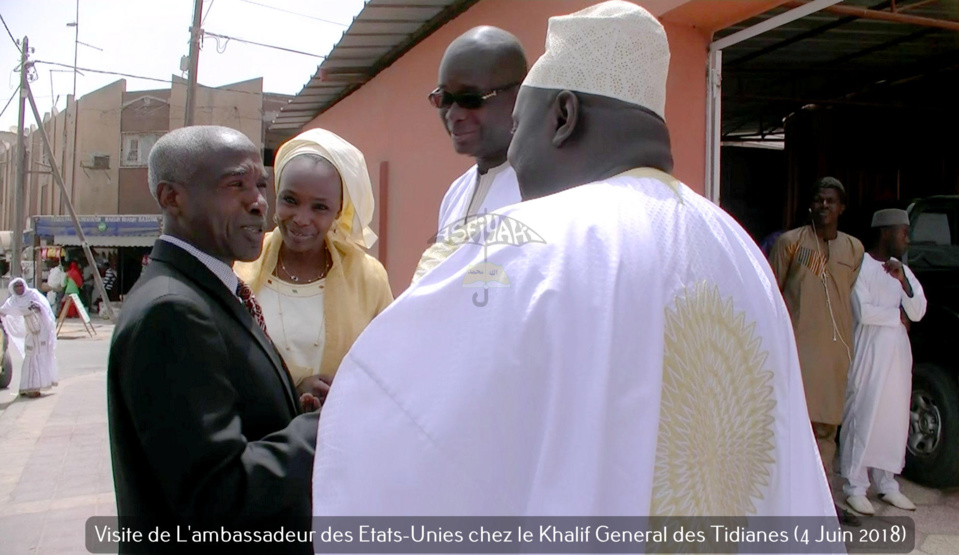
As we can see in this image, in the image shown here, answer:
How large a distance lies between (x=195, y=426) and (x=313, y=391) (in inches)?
24.3

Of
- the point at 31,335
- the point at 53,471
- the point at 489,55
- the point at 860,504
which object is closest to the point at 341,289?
the point at 489,55

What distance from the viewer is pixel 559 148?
4.00ft

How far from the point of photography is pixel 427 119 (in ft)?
22.5

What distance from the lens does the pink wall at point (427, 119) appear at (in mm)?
3951

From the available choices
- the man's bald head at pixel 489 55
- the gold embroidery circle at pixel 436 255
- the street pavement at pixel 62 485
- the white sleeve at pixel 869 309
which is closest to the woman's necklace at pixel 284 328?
the man's bald head at pixel 489 55

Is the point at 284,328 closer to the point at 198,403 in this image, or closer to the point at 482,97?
the point at 198,403

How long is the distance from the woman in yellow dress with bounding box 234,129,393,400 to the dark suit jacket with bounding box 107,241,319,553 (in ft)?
1.93

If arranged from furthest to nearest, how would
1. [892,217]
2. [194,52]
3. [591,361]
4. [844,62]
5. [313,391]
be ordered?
[194,52] → [844,62] → [892,217] → [313,391] → [591,361]

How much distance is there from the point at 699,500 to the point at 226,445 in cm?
86

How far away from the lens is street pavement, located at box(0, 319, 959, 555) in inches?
171

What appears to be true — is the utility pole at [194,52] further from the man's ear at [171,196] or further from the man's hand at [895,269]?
the man's ear at [171,196]

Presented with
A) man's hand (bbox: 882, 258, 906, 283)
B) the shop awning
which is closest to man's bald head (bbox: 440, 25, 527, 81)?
man's hand (bbox: 882, 258, 906, 283)

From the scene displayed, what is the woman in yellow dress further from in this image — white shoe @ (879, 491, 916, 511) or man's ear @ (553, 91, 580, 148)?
white shoe @ (879, 491, 916, 511)

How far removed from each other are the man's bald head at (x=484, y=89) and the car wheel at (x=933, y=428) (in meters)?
4.20
